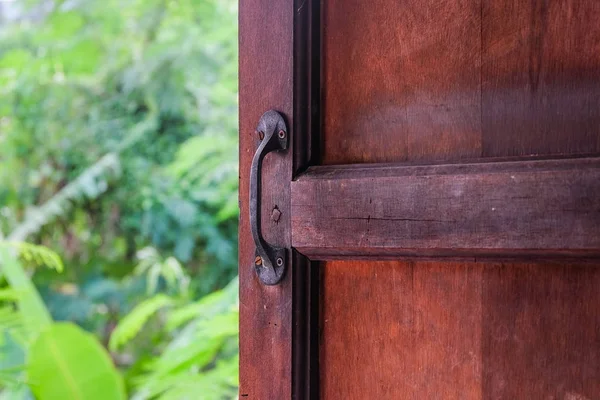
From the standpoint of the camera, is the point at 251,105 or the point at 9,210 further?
the point at 9,210

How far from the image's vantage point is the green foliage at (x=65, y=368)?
1677mm

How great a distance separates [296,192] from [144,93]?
2.84 meters

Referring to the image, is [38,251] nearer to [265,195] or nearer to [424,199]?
[265,195]

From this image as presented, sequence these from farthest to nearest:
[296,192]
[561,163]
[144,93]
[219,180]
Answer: [144,93] < [219,180] < [296,192] < [561,163]

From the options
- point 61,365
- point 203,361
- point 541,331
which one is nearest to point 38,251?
point 61,365

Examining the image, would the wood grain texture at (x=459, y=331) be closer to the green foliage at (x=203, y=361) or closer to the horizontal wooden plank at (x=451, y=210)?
the horizontal wooden plank at (x=451, y=210)

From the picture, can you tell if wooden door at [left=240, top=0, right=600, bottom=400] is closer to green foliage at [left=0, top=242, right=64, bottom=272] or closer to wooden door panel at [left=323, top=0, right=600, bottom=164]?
wooden door panel at [left=323, top=0, right=600, bottom=164]

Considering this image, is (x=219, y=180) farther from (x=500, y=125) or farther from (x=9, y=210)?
(x=500, y=125)

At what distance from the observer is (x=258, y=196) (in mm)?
681

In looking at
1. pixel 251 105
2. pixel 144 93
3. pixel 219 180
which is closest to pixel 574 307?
pixel 251 105

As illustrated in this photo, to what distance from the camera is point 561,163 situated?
0.51 m

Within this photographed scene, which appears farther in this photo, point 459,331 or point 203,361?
point 203,361

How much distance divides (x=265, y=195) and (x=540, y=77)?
32 cm

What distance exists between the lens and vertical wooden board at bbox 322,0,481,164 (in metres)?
0.58
